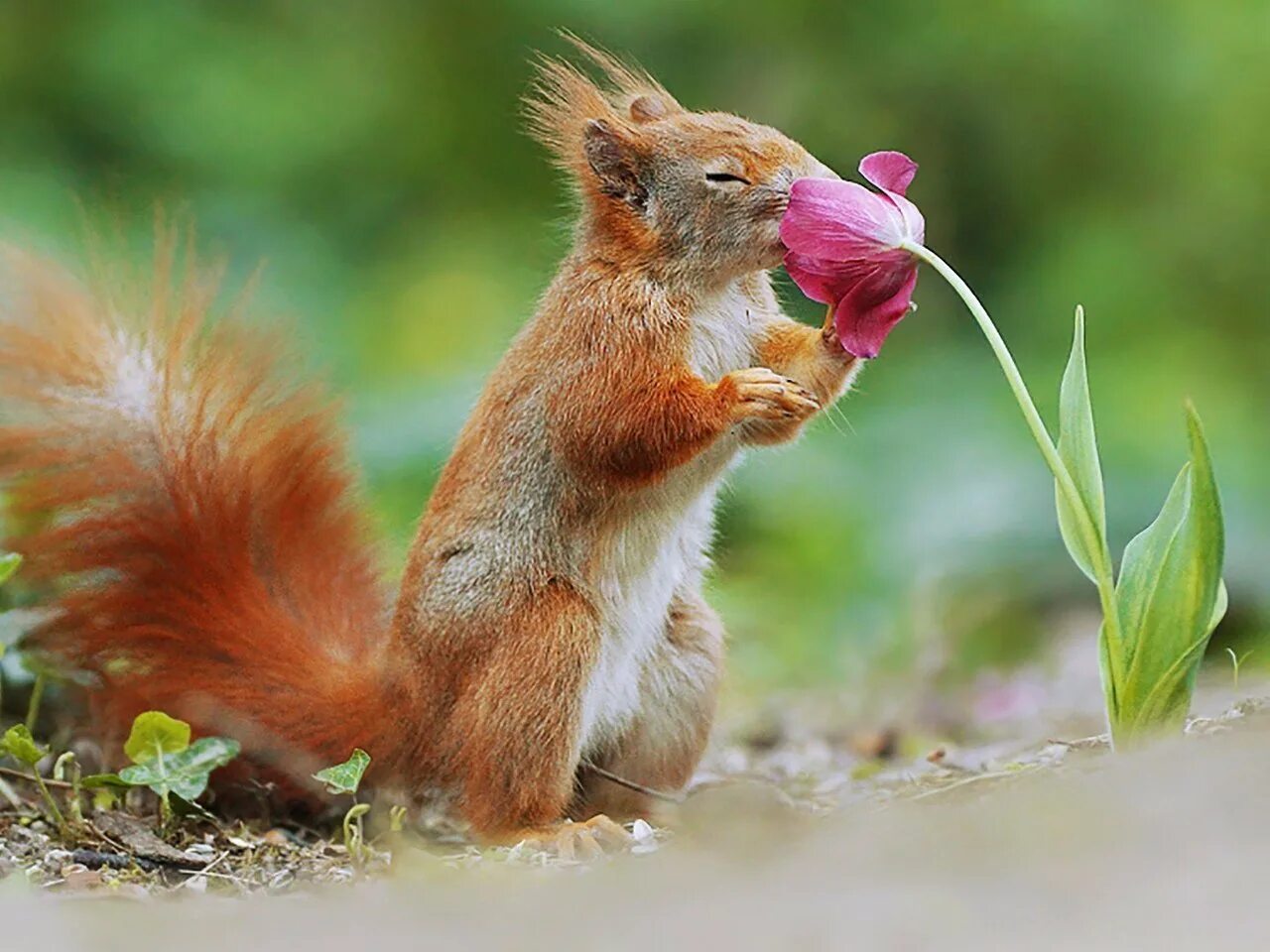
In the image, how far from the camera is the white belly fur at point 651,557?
2115mm

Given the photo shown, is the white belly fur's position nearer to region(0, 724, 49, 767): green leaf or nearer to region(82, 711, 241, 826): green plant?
region(82, 711, 241, 826): green plant

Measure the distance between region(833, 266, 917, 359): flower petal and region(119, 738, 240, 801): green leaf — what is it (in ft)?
2.87

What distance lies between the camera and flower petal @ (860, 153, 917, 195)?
1.91 meters

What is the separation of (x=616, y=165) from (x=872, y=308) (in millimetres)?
416

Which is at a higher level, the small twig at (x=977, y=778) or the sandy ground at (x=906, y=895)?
the small twig at (x=977, y=778)

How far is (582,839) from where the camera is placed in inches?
78.6

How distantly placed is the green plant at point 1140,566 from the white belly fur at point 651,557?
0.42 m

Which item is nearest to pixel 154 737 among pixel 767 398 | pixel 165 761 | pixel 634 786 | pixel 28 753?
pixel 165 761

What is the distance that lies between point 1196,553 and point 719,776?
3.31ft

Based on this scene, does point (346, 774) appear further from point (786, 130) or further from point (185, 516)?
point (786, 130)

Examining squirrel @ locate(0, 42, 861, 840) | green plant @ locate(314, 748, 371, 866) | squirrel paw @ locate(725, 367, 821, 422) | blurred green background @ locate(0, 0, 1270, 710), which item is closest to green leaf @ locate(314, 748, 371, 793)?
green plant @ locate(314, 748, 371, 866)

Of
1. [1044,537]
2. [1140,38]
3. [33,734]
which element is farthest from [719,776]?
[1140,38]

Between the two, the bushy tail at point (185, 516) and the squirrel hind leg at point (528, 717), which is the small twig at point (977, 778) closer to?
the squirrel hind leg at point (528, 717)

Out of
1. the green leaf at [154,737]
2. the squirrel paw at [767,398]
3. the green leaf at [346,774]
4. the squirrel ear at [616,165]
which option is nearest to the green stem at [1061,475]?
the squirrel paw at [767,398]
